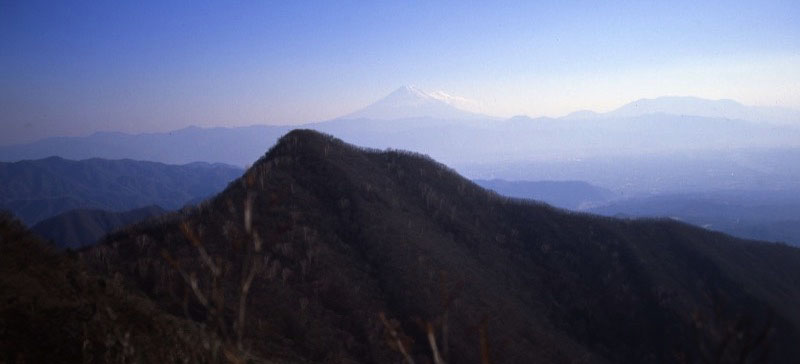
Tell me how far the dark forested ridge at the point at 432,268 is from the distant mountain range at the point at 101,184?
8412 cm

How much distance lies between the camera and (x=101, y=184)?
126 metres

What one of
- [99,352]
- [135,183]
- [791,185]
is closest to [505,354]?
[99,352]

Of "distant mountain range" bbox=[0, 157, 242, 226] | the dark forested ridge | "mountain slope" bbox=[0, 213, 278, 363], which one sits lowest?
"distant mountain range" bbox=[0, 157, 242, 226]

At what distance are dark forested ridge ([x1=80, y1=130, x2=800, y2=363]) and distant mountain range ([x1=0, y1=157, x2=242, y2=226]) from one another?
84.1m

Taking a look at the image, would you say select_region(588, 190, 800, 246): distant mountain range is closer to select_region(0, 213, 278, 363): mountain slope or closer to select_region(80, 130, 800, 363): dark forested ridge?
select_region(80, 130, 800, 363): dark forested ridge

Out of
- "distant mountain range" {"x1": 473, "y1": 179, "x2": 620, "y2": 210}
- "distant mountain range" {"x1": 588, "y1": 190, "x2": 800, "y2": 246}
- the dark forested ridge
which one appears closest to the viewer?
the dark forested ridge

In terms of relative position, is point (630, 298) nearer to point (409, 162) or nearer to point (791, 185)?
point (409, 162)

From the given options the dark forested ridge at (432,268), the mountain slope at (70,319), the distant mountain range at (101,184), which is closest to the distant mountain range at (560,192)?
the distant mountain range at (101,184)

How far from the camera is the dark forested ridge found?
1439 cm

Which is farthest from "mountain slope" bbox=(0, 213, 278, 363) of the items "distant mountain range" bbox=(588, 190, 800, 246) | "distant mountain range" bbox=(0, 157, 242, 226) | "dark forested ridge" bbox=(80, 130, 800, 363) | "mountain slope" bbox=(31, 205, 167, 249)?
"distant mountain range" bbox=(0, 157, 242, 226)

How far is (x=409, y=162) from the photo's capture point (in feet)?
93.4

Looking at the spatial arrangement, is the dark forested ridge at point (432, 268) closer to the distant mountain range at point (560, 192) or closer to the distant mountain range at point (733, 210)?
the distant mountain range at point (733, 210)

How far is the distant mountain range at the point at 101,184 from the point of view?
315 ft

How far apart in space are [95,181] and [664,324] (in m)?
142
